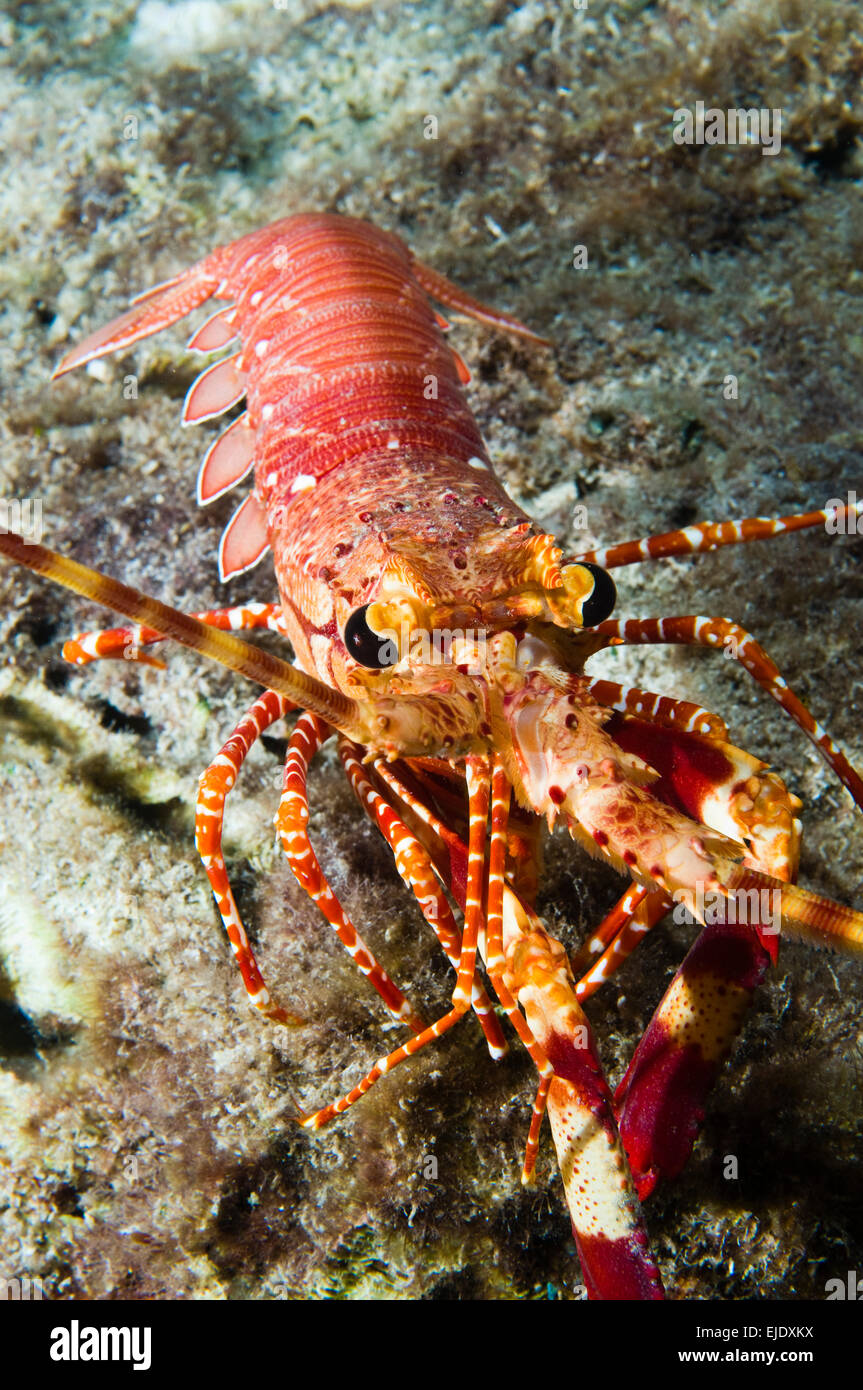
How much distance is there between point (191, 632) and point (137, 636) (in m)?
1.86

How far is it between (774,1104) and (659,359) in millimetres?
3708

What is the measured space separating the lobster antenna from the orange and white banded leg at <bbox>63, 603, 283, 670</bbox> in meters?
1.57

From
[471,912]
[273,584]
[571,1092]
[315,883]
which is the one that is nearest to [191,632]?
[471,912]

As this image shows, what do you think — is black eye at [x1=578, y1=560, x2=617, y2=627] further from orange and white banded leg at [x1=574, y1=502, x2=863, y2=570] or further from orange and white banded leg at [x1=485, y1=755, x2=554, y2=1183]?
orange and white banded leg at [x1=574, y1=502, x2=863, y2=570]

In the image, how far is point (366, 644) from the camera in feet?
8.13

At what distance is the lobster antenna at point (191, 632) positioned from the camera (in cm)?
167

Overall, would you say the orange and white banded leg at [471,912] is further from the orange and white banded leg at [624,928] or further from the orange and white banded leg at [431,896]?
the orange and white banded leg at [624,928]

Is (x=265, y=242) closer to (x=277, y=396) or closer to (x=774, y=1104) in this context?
(x=277, y=396)

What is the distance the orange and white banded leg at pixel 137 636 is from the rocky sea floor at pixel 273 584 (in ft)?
1.23

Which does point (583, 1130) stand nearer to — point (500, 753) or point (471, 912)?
point (471, 912)

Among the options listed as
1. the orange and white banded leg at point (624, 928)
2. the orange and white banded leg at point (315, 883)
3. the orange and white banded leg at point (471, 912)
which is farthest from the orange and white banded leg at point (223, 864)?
the orange and white banded leg at point (624, 928)

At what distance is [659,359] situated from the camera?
4648 mm

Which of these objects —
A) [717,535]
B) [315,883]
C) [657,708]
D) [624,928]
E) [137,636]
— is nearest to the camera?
[624,928]
